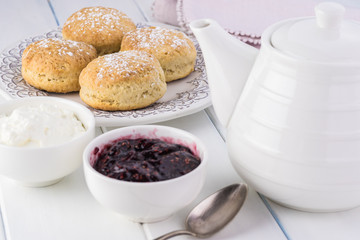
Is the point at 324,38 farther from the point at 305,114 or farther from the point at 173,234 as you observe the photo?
the point at 173,234

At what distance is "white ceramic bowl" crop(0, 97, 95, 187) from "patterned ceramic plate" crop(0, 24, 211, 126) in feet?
0.70

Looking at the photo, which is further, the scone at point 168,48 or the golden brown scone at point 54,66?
the scone at point 168,48

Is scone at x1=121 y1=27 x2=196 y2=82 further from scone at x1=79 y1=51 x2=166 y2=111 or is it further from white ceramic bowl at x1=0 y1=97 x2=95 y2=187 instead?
white ceramic bowl at x1=0 y1=97 x2=95 y2=187

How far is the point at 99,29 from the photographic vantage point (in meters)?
1.81

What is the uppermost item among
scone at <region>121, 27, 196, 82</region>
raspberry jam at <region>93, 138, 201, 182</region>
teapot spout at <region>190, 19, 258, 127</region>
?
teapot spout at <region>190, 19, 258, 127</region>

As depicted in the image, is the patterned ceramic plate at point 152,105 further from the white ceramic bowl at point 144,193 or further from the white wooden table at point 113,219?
the white ceramic bowl at point 144,193

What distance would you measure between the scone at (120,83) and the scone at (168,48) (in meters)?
0.14

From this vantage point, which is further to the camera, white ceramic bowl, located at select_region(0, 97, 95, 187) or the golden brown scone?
the golden brown scone

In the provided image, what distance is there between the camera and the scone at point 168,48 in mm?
1698

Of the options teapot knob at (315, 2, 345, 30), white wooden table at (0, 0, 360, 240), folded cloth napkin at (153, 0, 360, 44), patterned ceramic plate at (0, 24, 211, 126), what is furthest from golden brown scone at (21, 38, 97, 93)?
teapot knob at (315, 2, 345, 30)

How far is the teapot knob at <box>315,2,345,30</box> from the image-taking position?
3.42ft

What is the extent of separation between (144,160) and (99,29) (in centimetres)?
83

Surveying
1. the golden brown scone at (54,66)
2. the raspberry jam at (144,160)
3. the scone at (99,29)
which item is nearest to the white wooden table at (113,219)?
the raspberry jam at (144,160)

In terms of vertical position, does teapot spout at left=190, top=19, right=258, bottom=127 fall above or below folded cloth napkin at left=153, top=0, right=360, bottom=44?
above
